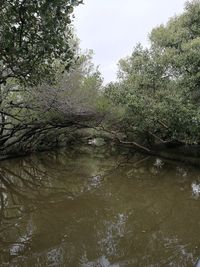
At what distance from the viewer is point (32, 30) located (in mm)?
4980

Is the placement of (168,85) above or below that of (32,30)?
above

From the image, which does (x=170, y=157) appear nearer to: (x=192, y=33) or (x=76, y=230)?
(x=192, y=33)

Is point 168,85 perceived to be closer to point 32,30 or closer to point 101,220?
point 101,220

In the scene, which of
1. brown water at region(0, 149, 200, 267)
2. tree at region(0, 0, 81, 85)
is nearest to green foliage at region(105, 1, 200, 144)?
brown water at region(0, 149, 200, 267)

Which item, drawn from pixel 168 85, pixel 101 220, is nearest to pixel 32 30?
pixel 101 220

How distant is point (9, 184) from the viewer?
12953 mm

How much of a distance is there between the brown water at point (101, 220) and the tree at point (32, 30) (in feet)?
10.3

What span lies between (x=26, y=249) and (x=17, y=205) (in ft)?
11.8

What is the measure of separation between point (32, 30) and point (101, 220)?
459cm

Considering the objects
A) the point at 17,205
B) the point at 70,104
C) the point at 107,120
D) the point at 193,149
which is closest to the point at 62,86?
the point at 70,104

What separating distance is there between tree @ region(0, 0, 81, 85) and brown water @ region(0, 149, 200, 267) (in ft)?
10.3

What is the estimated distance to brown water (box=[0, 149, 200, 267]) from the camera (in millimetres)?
5676

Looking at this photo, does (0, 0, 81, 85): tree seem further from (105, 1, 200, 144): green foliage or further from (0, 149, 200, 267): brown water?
(105, 1, 200, 144): green foliage

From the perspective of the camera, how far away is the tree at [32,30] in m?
4.53
